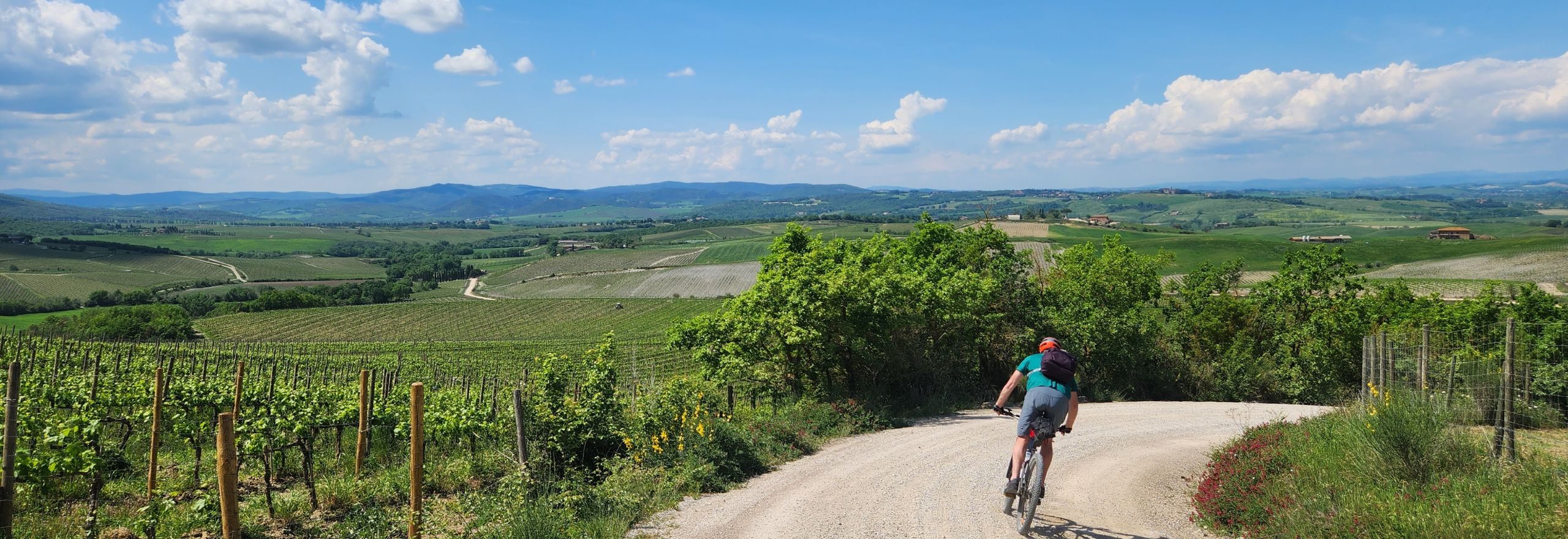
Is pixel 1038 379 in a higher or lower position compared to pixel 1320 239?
higher

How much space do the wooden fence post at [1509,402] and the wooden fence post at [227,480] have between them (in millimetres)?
12649

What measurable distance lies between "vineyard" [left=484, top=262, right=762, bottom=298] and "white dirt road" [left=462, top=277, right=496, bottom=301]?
2145 mm

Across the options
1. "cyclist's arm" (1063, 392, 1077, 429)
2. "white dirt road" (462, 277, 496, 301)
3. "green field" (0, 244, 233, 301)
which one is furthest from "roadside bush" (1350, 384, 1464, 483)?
"green field" (0, 244, 233, 301)

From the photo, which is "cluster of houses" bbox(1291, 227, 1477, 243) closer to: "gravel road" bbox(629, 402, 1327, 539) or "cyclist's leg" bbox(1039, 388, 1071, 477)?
"gravel road" bbox(629, 402, 1327, 539)

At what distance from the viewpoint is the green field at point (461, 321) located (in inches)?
3172

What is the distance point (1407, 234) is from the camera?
502 feet

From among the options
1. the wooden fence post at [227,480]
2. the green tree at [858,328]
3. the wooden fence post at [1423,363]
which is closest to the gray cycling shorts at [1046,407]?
the wooden fence post at [1423,363]

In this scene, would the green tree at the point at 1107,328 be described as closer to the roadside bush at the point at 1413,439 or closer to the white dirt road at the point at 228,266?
the roadside bush at the point at 1413,439

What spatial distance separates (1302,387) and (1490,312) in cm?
684

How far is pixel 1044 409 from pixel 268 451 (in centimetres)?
1000

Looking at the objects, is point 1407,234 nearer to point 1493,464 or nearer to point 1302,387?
point 1302,387

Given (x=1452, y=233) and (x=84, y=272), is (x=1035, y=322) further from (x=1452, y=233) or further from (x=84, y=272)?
(x=84, y=272)

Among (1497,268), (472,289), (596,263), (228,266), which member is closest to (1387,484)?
(1497,268)

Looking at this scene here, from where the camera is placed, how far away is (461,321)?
9244 centimetres
